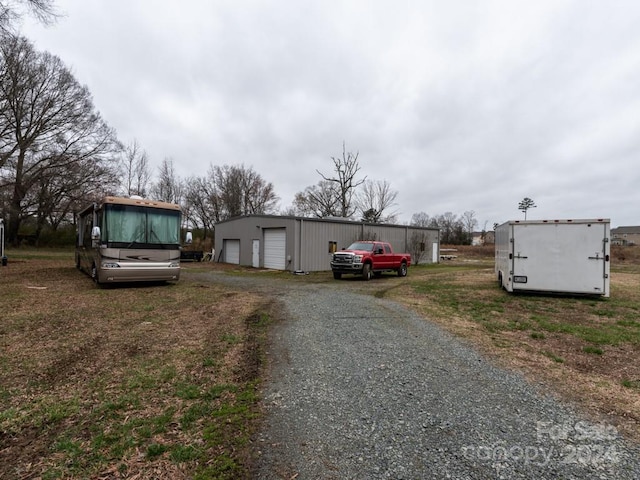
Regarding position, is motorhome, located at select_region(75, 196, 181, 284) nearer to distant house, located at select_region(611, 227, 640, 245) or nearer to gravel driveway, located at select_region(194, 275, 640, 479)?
gravel driveway, located at select_region(194, 275, 640, 479)

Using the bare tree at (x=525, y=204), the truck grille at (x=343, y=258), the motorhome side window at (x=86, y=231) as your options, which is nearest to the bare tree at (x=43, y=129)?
the motorhome side window at (x=86, y=231)

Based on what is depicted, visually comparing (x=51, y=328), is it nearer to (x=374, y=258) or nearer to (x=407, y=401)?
(x=407, y=401)

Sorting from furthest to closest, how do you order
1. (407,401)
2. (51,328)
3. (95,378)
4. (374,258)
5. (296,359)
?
1. (374,258)
2. (51,328)
3. (296,359)
4. (95,378)
5. (407,401)

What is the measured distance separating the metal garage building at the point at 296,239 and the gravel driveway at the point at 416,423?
607 inches

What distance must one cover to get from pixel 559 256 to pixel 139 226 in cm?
1347

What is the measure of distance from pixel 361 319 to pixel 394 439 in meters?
4.78

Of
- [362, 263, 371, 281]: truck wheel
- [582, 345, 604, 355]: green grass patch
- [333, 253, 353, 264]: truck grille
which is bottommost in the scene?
[582, 345, 604, 355]: green grass patch

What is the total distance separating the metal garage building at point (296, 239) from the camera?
826 inches

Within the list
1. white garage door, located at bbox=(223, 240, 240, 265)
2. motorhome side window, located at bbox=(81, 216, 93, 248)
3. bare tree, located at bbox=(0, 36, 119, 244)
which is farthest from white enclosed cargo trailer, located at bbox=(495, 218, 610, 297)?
bare tree, located at bbox=(0, 36, 119, 244)

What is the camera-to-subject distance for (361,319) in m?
7.70

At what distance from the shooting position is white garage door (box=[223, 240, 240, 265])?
87.9 ft

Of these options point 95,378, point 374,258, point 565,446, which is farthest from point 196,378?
point 374,258

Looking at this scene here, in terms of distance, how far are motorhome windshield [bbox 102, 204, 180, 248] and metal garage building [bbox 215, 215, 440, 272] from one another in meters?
9.34

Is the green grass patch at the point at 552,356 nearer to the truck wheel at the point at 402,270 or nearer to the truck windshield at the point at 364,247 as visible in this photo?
the truck windshield at the point at 364,247
